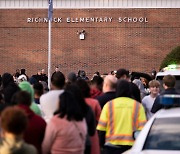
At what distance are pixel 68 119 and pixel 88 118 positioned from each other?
96cm

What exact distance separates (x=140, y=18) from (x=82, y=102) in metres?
28.8

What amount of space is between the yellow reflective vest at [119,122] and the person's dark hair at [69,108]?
2.01 m

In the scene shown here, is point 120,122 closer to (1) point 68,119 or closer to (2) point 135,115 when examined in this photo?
(2) point 135,115

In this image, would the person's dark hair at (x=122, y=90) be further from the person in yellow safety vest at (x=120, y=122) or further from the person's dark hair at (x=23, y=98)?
the person's dark hair at (x=23, y=98)

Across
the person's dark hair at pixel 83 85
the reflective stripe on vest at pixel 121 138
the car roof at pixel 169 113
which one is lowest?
the reflective stripe on vest at pixel 121 138

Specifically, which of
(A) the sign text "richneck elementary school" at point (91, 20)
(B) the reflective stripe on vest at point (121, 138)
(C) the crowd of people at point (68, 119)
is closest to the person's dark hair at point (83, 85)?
(C) the crowd of people at point (68, 119)

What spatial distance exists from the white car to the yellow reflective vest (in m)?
1.66

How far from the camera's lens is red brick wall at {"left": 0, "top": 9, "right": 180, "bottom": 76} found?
121 ft

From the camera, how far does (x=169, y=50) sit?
36781 millimetres

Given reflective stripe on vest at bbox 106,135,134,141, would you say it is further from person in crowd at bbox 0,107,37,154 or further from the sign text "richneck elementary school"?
the sign text "richneck elementary school"

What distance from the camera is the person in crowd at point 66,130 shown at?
7.88 m

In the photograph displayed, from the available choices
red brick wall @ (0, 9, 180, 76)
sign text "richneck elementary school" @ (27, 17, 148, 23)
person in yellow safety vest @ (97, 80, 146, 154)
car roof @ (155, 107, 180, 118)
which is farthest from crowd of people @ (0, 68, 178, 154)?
sign text "richneck elementary school" @ (27, 17, 148, 23)

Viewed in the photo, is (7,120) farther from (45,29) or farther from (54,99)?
(45,29)

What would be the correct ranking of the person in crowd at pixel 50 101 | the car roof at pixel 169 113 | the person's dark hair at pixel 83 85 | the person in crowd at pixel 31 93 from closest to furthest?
the car roof at pixel 169 113 < the person in crowd at pixel 31 93 < the person in crowd at pixel 50 101 < the person's dark hair at pixel 83 85
